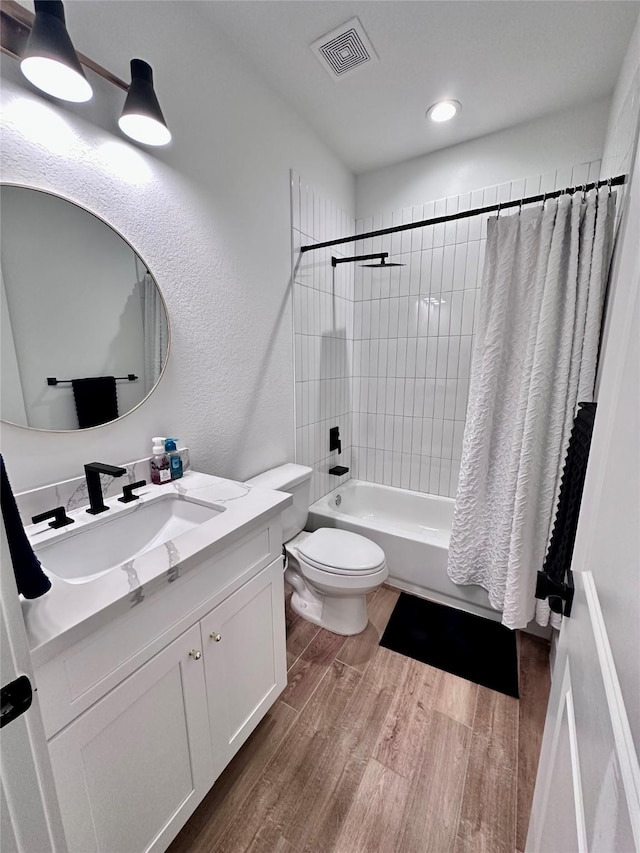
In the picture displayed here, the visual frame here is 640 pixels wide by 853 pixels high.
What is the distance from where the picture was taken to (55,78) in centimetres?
85

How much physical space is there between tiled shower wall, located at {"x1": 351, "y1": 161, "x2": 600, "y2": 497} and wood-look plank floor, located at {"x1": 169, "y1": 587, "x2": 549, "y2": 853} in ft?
4.14

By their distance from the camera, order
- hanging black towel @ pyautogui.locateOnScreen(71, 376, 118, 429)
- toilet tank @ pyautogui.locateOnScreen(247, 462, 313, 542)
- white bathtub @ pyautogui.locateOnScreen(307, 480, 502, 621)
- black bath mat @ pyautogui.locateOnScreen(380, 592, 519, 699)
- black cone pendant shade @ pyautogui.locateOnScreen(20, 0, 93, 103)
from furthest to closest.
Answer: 1. white bathtub @ pyautogui.locateOnScreen(307, 480, 502, 621)
2. toilet tank @ pyautogui.locateOnScreen(247, 462, 313, 542)
3. black bath mat @ pyautogui.locateOnScreen(380, 592, 519, 699)
4. hanging black towel @ pyautogui.locateOnScreen(71, 376, 118, 429)
5. black cone pendant shade @ pyautogui.locateOnScreen(20, 0, 93, 103)

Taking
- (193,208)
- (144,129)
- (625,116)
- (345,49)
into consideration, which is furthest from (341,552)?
(345,49)

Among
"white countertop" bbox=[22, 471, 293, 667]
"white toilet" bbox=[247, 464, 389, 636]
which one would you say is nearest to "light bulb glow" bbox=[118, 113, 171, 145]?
"white countertop" bbox=[22, 471, 293, 667]

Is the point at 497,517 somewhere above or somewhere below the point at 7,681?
below

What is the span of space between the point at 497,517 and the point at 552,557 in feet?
2.80

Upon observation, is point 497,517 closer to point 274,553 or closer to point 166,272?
point 274,553

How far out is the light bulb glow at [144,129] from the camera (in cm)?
101

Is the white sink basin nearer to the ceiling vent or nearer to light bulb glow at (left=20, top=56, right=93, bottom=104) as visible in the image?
light bulb glow at (left=20, top=56, right=93, bottom=104)

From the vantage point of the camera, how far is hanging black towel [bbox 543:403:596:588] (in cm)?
83

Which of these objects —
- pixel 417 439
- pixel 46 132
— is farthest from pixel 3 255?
pixel 417 439

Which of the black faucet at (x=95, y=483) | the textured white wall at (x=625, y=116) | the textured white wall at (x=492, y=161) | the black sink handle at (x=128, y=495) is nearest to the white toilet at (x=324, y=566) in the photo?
the black sink handle at (x=128, y=495)

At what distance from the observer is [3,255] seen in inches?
35.2

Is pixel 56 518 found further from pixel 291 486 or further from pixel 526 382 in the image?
pixel 526 382
